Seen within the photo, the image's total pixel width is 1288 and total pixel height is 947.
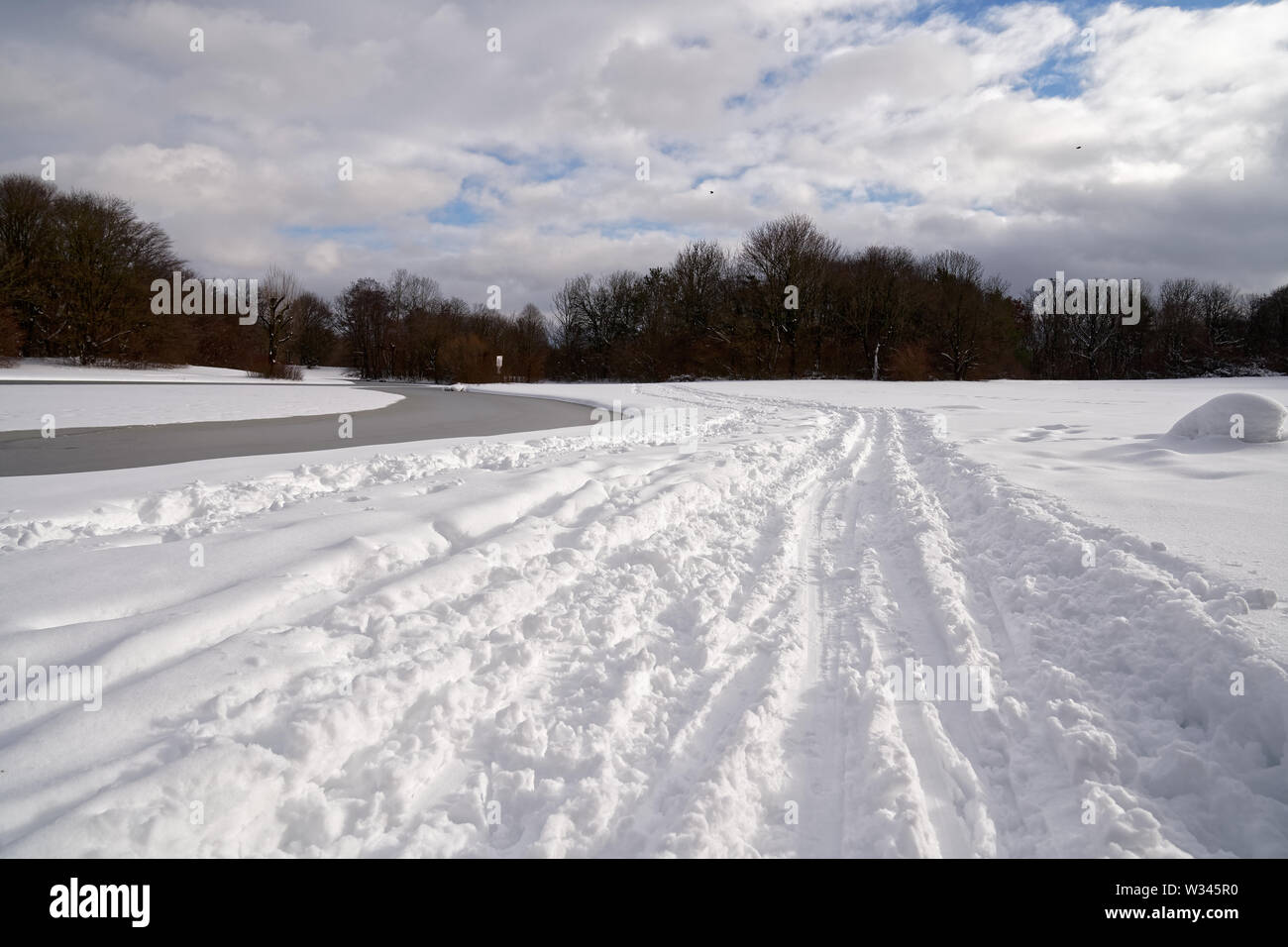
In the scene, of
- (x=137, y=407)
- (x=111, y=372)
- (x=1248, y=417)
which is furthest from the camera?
(x=111, y=372)

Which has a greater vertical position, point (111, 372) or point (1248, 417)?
point (111, 372)

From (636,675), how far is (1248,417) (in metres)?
10.5

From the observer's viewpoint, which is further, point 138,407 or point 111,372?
point 111,372

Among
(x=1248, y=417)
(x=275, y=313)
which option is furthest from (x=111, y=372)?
(x=1248, y=417)

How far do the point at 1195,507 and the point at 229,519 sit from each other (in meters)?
8.63

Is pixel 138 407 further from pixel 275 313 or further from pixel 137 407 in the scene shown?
pixel 275 313

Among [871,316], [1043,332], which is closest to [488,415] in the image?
[871,316]

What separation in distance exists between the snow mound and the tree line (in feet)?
117

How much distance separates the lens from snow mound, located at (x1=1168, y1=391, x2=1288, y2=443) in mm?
8789

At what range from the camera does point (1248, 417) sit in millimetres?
8938

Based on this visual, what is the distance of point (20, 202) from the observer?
40.1m

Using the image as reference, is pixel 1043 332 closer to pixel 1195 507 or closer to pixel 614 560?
pixel 1195 507

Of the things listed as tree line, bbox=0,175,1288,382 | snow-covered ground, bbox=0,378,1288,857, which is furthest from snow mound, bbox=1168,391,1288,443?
tree line, bbox=0,175,1288,382

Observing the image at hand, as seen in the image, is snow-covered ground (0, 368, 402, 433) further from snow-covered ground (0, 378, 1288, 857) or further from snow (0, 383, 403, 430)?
snow-covered ground (0, 378, 1288, 857)
